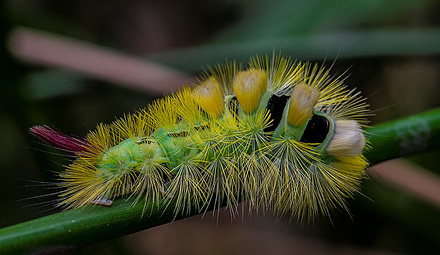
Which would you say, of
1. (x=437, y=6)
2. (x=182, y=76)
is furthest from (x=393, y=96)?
(x=182, y=76)

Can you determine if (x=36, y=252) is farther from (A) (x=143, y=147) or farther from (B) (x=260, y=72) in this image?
(B) (x=260, y=72)

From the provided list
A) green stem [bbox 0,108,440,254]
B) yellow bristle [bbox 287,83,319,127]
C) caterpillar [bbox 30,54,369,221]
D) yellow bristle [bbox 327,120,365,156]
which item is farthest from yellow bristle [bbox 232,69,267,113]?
A: green stem [bbox 0,108,440,254]

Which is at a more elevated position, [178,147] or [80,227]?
[178,147]

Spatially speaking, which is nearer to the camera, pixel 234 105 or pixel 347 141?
pixel 347 141

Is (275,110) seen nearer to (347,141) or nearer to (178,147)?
(347,141)

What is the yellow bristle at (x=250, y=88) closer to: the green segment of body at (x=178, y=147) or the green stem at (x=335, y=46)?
the green segment of body at (x=178, y=147)

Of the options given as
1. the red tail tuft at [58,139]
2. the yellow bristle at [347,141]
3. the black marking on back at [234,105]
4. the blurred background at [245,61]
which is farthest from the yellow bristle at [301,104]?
the blurred background at [245,61]

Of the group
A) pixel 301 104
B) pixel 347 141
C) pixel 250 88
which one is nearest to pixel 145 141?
pixel 250 88
